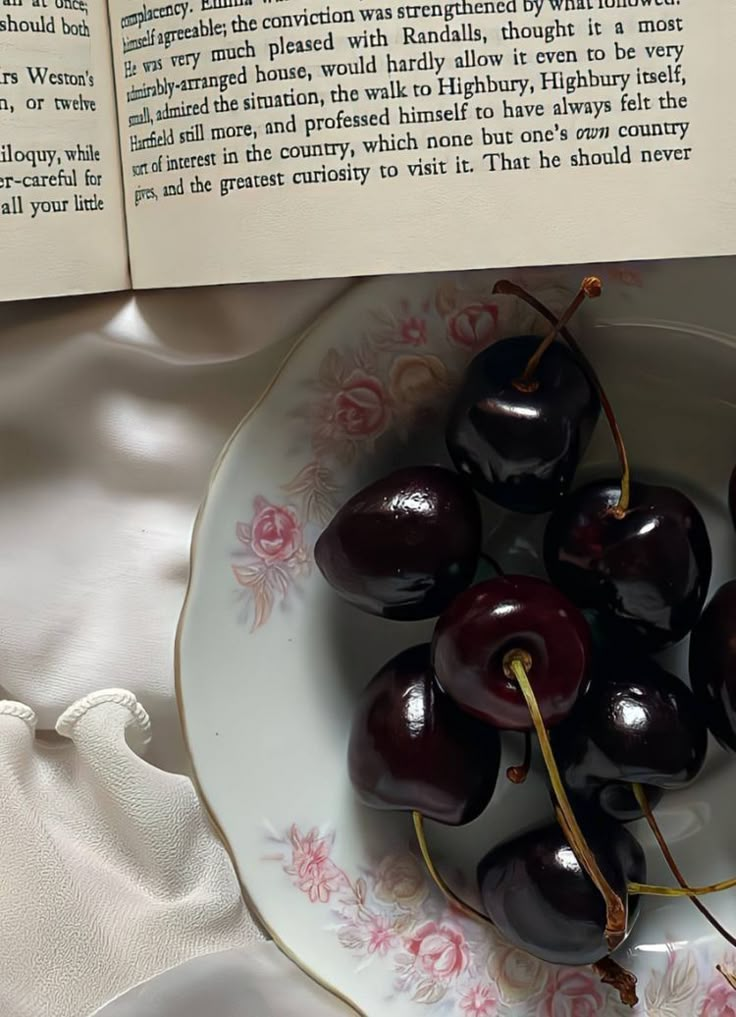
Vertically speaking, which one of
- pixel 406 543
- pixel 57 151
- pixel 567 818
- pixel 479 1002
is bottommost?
pixel 479 1002

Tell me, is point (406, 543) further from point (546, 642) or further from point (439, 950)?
point (439, 950)

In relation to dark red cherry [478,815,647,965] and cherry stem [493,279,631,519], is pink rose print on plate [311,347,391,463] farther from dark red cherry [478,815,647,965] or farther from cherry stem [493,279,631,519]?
dark red cherry [478,815,647,965]

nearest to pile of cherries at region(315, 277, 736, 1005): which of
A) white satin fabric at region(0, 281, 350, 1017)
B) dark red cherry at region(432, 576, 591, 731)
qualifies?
dark red cherry at region(432, 576, 591, 731)

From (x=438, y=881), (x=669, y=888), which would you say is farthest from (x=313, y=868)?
(x=669, y=888)

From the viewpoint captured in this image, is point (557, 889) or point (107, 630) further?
point (107, 630)

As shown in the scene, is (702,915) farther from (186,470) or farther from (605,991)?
(186,470)
